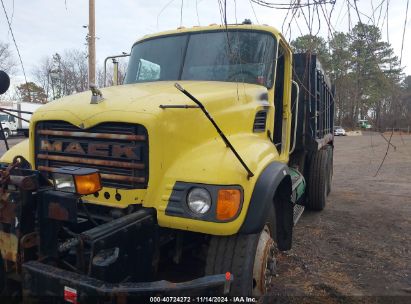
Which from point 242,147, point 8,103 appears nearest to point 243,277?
point 242,147

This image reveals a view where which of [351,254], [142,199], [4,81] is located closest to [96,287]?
[142,199]

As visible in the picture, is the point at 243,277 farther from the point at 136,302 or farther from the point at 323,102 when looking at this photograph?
the point at 323,102

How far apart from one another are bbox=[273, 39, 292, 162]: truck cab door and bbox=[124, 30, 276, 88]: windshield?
50 centimetres

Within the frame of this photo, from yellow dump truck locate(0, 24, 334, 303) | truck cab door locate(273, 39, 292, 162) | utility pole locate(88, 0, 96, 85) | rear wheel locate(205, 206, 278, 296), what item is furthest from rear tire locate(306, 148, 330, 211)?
utility pole locate(88, 0, 96, 85)

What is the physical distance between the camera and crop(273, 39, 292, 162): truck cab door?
4801mm

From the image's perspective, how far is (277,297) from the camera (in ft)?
12.3

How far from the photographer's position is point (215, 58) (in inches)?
166

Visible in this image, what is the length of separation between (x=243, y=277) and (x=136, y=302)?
0.78 meters

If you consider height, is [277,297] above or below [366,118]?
below

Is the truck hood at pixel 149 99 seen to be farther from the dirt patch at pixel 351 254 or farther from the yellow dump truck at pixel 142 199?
the dirt patch at pixel 351 254

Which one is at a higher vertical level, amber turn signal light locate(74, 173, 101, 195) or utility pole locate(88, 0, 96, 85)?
utility pole locate(88, 0, 96, 85)

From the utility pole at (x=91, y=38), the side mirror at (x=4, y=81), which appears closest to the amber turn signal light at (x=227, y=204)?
the side mirror at (x=4, y=81)

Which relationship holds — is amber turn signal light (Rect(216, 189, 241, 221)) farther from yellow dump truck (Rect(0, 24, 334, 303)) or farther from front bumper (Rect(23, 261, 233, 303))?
front bumper (Rect(23, 261, 233, 303))

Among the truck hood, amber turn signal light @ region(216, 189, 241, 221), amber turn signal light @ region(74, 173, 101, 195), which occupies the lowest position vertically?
amber turn signal light @ region(216, 189, 241, 221)
